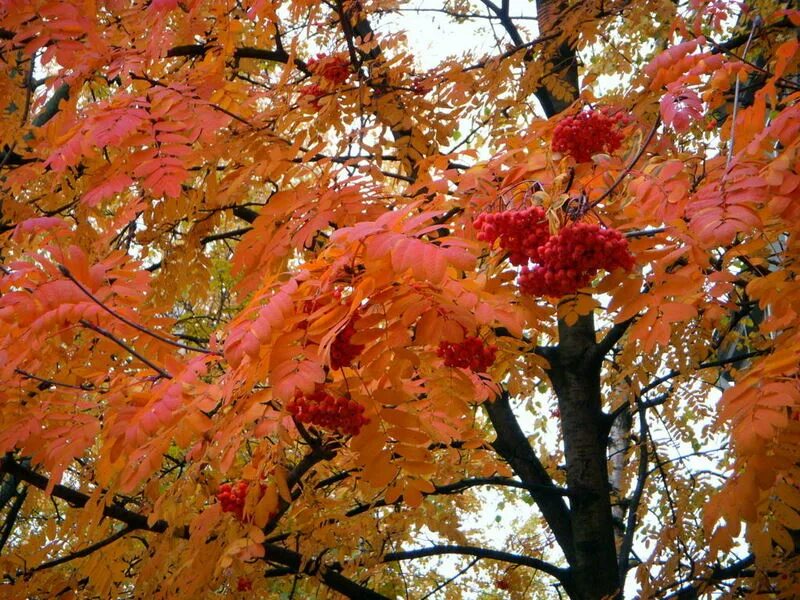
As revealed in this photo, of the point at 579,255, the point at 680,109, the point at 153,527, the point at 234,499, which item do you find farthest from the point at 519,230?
the point at 153,527

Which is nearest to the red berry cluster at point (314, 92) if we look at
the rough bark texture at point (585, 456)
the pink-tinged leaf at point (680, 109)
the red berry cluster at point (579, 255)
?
the rough bark texture at point (585, 456)

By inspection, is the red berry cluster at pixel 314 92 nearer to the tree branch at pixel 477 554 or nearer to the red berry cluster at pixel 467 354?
the red berry cluster at pixel 467 354

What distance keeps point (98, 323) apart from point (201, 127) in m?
0.88

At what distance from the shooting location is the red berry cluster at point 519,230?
2328 millimetres

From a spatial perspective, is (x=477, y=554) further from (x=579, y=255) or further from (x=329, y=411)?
(x=579, y=255)

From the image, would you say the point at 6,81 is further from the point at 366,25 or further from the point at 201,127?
the point at 366,25

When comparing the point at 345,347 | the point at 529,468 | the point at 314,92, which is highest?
the point at 314,92

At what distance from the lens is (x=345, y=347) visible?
2.29 m

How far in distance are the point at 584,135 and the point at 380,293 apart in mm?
1142

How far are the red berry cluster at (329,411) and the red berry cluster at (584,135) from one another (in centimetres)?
124

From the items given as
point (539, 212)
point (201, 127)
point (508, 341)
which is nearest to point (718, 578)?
point (508, 341)

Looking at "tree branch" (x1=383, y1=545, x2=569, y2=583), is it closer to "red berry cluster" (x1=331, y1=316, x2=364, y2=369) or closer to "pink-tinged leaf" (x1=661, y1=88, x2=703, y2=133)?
"red berry cluster" (x1=331, y1=316, x2=364, y2=369)

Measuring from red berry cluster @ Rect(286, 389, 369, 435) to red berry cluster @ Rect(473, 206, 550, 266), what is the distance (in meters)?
0.63

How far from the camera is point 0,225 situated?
14.7 ft
